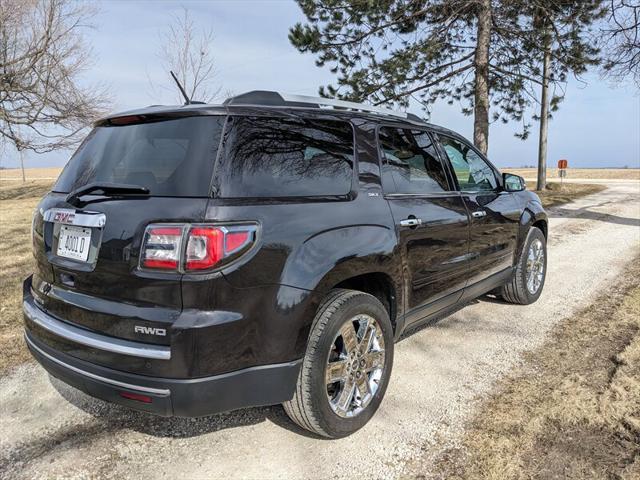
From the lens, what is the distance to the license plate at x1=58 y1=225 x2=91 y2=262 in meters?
2.33

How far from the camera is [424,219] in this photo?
3.21 meters

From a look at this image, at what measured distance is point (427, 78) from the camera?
1213cm

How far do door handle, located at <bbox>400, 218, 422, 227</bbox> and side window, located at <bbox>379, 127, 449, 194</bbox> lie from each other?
208mm

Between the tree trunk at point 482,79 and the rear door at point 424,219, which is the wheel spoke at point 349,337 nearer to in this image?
the rear door at point 424,219

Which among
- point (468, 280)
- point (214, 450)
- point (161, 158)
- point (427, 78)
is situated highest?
point (427, 78)

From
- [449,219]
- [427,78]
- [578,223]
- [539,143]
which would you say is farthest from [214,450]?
[539,143]

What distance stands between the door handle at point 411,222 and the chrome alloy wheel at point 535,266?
2257 mm

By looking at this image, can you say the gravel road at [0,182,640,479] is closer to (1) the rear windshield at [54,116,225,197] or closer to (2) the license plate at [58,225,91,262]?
(2) the license plate at [58,225,91,262]

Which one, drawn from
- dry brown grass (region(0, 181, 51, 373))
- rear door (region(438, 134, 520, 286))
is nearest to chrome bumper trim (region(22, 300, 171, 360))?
dry brown grass (region(0, 181, 51, 373))

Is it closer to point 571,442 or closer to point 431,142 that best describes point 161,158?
point 431,142

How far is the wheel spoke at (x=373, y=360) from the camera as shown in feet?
9.14

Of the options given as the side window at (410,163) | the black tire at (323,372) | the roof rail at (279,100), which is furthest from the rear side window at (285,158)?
the black tire at (323,372)

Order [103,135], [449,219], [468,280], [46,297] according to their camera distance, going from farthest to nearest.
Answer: [468,280], [449,219], [103,135], [46,297]

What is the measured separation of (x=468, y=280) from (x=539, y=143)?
55.9 ft
